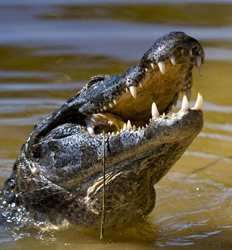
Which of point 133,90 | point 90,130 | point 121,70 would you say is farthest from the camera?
point 121,70

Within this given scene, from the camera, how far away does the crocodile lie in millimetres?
4699

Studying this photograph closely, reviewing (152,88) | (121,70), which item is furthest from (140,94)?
(121,70)

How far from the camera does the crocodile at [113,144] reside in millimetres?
4699

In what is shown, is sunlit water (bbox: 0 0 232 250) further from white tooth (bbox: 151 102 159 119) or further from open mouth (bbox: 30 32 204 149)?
white tooth (bbox: 151 102 159 119)

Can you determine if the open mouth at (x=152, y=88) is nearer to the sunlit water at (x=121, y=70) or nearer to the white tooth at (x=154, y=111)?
the white tooth at (x=154, y=111)

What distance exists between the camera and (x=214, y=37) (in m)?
10.5

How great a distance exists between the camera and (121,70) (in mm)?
9289

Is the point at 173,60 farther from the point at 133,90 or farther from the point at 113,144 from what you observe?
the point at 113,144

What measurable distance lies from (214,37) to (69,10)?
2.31 metres

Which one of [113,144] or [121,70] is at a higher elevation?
[113,144]

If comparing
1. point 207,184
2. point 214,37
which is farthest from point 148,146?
point 214,37

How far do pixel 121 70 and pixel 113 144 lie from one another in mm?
4426

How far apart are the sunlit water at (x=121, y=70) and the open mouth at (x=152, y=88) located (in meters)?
0.76

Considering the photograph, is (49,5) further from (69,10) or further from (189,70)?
(189,70)
